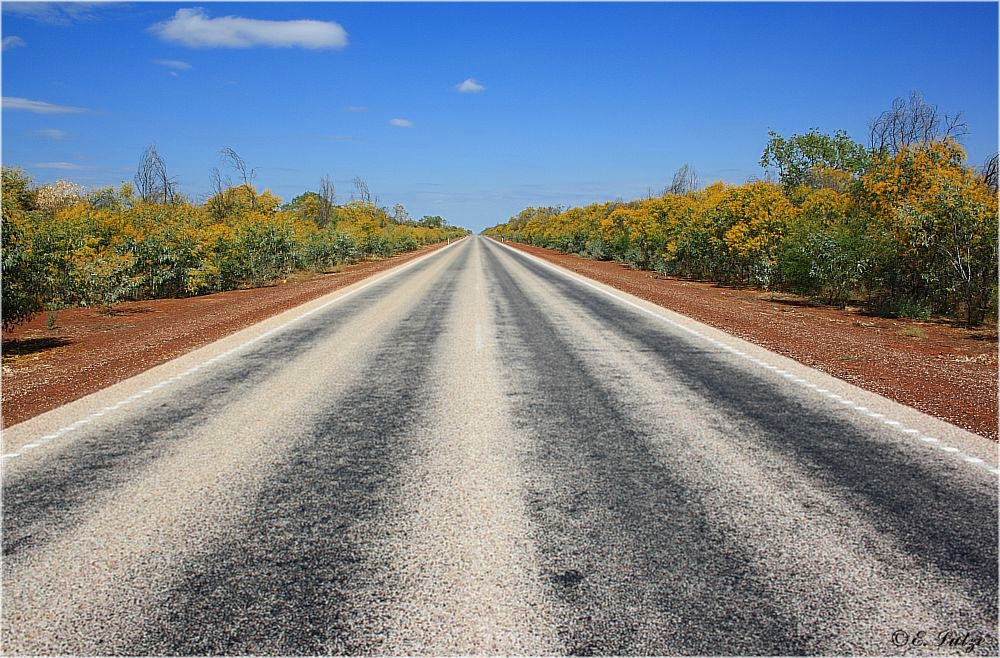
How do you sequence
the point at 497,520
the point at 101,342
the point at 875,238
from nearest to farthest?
1. the point at 497,520
2. the point at 101,342
3. the point at 875,238

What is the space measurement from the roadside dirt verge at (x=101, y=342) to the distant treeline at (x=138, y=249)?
72 centimetres

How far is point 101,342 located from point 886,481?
43.5ft

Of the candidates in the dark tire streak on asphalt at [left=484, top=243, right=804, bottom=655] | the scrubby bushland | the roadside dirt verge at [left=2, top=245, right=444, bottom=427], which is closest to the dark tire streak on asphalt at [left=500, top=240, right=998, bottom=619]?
the dark tire streak on asphalt at [left=484, top=243, right=804, bottom=655]

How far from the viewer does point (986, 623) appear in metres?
3.04

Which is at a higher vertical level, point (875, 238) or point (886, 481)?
point (875, 238)

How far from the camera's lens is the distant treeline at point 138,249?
10383mm

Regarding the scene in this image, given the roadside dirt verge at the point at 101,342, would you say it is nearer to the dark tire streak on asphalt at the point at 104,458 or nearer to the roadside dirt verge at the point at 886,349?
the dark tire streak on asphalt at the point at 104,458

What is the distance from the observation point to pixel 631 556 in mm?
3672

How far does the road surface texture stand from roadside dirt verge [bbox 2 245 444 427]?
1056 mm

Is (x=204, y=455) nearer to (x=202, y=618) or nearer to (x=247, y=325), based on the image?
(x=202, y=618)

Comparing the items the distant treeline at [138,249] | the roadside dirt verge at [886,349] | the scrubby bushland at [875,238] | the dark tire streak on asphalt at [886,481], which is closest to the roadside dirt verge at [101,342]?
the distant treeline at [138,249]

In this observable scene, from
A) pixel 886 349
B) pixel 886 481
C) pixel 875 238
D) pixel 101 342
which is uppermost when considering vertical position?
pixel 875 238

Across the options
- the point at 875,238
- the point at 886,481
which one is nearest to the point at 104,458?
the point at 886,481

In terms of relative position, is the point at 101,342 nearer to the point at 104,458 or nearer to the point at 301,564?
the point at 104,458
